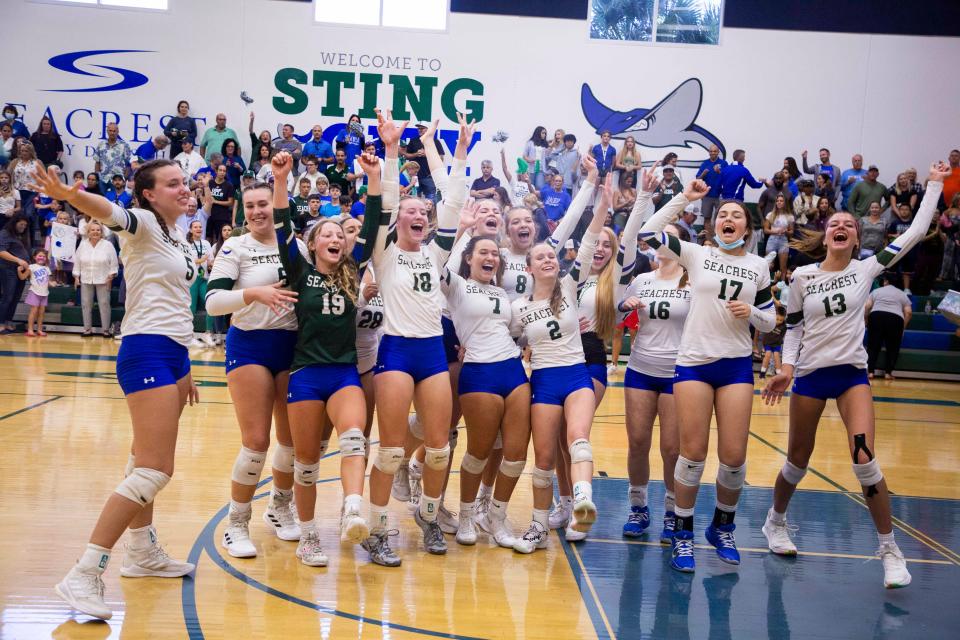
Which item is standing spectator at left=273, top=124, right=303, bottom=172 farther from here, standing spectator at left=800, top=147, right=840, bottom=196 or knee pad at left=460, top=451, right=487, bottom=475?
knee pad at left=460, top=451, right=487, bottom=475

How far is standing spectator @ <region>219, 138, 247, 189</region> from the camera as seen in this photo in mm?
17969

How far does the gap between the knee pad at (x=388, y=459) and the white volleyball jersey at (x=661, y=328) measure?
6.14 feet

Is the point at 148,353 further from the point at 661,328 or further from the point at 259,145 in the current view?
the point at 259,145

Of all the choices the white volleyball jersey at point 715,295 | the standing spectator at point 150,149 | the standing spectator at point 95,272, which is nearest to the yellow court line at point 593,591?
the white volleyball jersey at point 715,295

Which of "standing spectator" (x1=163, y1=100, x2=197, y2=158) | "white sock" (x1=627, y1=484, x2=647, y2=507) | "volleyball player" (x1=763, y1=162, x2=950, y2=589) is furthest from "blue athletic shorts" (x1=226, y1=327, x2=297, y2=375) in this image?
"standing spectator" (x1=163, y1=100, x2=197, y2=158)

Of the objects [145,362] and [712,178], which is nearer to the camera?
[145,362]

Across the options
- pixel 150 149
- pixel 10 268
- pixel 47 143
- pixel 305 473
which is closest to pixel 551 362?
pixel 305 473

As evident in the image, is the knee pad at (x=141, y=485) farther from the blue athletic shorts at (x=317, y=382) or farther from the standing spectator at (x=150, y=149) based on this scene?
the standing spectator at (x=150, y=149)

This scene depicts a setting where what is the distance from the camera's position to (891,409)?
12.1 metres

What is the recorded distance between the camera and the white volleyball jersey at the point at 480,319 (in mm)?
5602

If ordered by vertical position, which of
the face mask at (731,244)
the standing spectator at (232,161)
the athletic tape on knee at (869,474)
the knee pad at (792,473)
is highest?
the standing spectator at (232,161)

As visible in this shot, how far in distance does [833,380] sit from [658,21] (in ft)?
57.8

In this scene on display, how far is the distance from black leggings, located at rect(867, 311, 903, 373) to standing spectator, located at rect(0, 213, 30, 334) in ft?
51.8

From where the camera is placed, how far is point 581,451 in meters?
5.29
